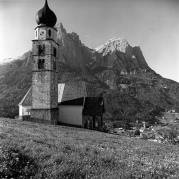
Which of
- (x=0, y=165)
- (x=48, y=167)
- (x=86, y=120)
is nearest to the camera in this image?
(x=0, y=165)

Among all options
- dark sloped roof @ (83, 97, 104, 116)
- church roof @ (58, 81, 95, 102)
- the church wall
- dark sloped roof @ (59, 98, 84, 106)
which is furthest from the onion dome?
dark sloped roof @ (83, 97, 104, 116)

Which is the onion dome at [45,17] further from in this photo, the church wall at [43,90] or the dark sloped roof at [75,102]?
the dark sloped roof at [75,102]

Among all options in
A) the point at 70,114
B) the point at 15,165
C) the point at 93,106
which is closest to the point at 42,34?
the point at 70,114

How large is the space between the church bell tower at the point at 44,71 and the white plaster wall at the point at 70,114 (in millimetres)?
3756

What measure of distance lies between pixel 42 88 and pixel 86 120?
43.1 feet

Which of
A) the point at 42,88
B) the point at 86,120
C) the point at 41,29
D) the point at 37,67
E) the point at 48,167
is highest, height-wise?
the point at 41,29

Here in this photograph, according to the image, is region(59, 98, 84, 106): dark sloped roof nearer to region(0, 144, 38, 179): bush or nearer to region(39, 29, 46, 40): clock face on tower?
region(39, 29, 46, 40): clock face on tower

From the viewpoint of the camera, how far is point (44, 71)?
44.0m

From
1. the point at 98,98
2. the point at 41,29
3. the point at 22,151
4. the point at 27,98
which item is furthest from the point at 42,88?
the point at 22,151

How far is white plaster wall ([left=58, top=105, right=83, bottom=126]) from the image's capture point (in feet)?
161

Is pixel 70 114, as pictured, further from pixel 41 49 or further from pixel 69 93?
A: pixel 41 49

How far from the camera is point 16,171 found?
7230mm

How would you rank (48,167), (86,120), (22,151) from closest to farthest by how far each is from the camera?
(48,167), (22,151), (86,120)

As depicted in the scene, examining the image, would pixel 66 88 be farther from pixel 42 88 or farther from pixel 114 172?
pixel 114 172
